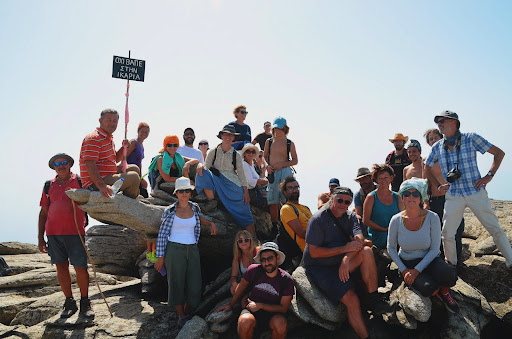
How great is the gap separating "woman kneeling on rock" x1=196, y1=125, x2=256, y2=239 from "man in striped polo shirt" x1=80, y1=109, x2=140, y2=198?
2293 millimetres

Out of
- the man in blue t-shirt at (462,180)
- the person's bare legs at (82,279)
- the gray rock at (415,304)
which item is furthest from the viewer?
the person's bare legs at (82,279)

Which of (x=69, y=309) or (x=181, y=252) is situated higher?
(x=181, y=252)

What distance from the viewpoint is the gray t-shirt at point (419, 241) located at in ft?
21.5

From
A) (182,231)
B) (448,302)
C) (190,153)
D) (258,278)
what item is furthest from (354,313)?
(190,153)

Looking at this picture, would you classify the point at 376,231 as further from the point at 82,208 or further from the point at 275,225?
the point at 82,208

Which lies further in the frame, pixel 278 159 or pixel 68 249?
pixel 278 159

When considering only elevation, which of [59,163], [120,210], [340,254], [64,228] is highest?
[59,163]

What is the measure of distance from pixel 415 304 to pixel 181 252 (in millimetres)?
4778

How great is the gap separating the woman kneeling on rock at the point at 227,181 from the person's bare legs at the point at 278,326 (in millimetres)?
3432

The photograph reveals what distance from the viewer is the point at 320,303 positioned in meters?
6.76

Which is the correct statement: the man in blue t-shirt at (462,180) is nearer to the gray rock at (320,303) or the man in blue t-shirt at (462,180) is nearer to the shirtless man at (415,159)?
the shirtless man at (415,159)

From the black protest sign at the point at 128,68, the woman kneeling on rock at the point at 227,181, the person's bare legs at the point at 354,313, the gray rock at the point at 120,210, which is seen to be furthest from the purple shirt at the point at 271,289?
the black protest sign at the point at 128,68

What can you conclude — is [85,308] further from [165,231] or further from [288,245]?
[288,245]

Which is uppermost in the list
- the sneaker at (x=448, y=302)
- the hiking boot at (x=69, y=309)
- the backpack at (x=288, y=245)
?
the backpack at (x=288, y=245)
